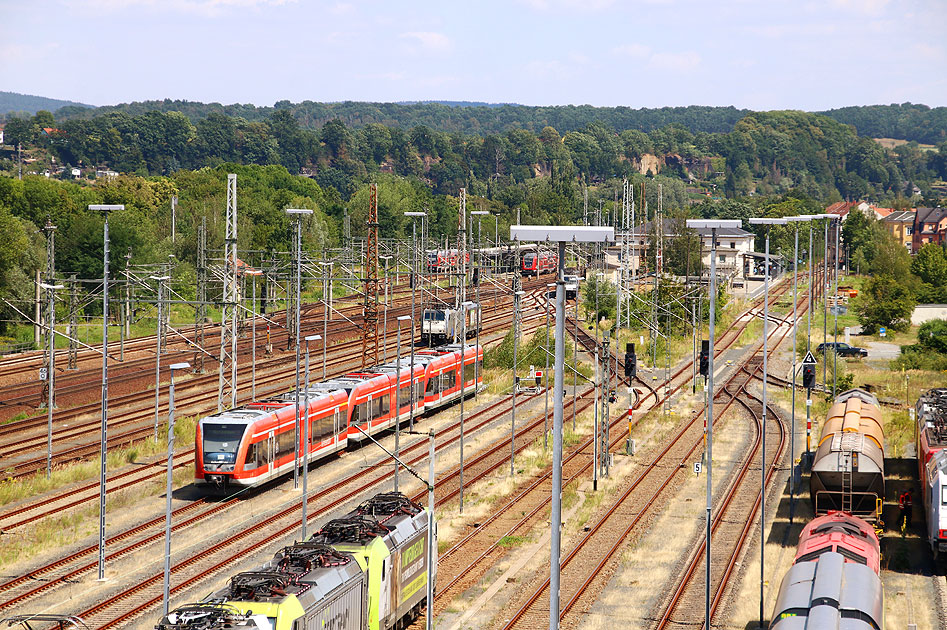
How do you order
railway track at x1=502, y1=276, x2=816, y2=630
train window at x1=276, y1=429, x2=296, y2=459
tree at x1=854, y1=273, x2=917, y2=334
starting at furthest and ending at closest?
1. tree at x1=854, y1=273, x2=917, y2=334
2. train window at x1=276, y1=429, x2=296, y2=459
3. railway track at x1=502, y1=276, x2=816, y2=630

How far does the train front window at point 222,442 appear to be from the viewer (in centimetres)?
3073

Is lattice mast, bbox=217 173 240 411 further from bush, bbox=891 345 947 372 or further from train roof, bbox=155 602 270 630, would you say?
bush, bbox=891 345 947 372

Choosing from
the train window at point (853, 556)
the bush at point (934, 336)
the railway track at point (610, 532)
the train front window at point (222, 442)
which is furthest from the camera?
the bush at point (934, 336)

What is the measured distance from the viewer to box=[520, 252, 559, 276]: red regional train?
10688 centimetres

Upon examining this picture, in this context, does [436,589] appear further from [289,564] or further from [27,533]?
[27,533]

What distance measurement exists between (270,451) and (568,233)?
22.0 meters

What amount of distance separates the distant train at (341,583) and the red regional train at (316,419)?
13.7ft

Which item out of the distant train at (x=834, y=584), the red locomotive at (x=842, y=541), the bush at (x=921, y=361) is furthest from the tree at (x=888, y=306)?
the distant train at (x=834, y=584)

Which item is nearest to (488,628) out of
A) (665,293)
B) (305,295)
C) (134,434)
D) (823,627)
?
(823,627)

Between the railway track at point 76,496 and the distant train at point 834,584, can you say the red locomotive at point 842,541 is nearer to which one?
the distant train at point 834,584

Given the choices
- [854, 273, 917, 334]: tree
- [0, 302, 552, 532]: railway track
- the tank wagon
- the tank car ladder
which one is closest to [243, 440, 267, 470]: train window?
[0, 302, 552, 532]: railway track

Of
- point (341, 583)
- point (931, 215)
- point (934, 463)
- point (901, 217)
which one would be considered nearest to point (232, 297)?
point (341, 583)

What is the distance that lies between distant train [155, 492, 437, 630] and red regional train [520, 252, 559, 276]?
82605 millimetres

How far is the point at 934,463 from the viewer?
29.2 metres
